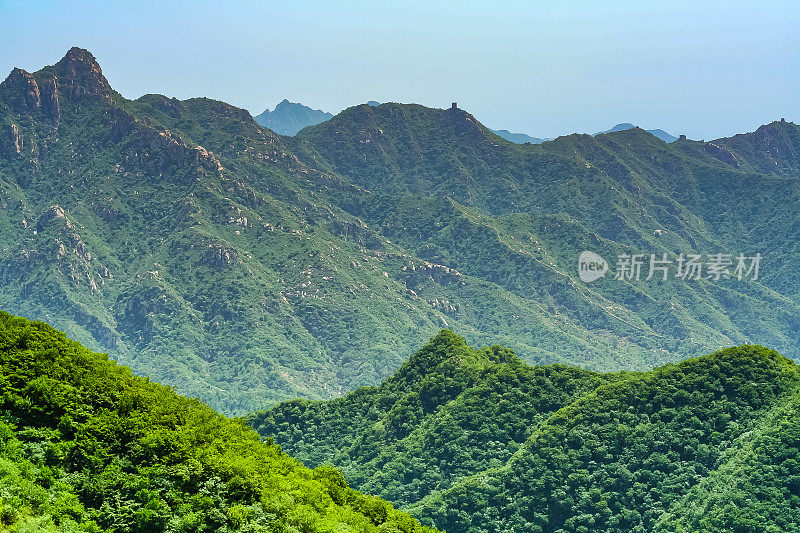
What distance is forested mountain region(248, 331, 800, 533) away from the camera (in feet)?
314

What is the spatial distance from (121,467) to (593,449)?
6996 centimetres

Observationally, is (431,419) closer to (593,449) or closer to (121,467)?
(593,449)

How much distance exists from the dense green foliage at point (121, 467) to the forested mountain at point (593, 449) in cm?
3872

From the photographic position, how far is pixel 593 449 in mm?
109125

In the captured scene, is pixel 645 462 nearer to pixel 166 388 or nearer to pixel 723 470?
pixel 723 470

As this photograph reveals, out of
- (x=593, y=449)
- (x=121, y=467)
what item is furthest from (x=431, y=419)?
(x=121, y=467)

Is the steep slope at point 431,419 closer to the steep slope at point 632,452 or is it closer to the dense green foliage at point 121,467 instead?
the steep slope at point 632,452

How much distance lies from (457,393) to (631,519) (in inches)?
1678

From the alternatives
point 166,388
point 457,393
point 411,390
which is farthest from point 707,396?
point 166,388

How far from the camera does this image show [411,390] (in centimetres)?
14600

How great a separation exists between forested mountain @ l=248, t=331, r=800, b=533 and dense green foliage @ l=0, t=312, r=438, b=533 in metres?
38.7

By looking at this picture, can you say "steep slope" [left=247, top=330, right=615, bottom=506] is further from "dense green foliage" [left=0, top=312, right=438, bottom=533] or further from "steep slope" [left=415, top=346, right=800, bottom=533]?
"dense green foliage" [left=0, top=312, right=438, bottom=533]

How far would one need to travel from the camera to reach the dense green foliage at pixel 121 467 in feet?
174

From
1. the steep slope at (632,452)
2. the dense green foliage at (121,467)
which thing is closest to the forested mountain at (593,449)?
the steep slope at (632,452)
